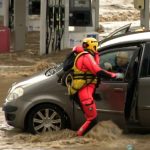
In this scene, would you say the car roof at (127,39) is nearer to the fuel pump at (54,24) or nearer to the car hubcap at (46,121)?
the car hubcap at (46,121)

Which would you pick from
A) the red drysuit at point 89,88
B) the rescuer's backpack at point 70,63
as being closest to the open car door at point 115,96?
the red drysuit at point 89,88

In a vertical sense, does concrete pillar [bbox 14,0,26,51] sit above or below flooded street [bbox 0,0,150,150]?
above

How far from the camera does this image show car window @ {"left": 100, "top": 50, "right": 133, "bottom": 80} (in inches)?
348

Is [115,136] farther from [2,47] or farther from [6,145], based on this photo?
[2,47]

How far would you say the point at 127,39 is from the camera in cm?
904

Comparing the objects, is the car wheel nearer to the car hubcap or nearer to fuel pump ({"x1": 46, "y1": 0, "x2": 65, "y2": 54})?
the car hubcap

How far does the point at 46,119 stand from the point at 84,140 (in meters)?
0.78

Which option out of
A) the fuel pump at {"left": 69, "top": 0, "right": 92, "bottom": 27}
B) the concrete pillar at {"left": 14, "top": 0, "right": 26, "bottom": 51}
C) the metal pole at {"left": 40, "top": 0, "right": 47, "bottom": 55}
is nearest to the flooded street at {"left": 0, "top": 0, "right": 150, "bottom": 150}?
the metal pole at {"left": 40, "top": 0, "right": 47, "bottom": 55}

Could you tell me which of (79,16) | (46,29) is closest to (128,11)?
(79,16)

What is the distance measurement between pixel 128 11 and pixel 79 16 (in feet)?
88.1

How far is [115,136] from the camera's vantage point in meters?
8.72

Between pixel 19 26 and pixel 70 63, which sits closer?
pixel 70 63

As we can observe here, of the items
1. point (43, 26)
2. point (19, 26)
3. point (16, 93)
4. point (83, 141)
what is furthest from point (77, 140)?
point (19, 26)

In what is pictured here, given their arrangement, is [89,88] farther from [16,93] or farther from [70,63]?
[16,93]
